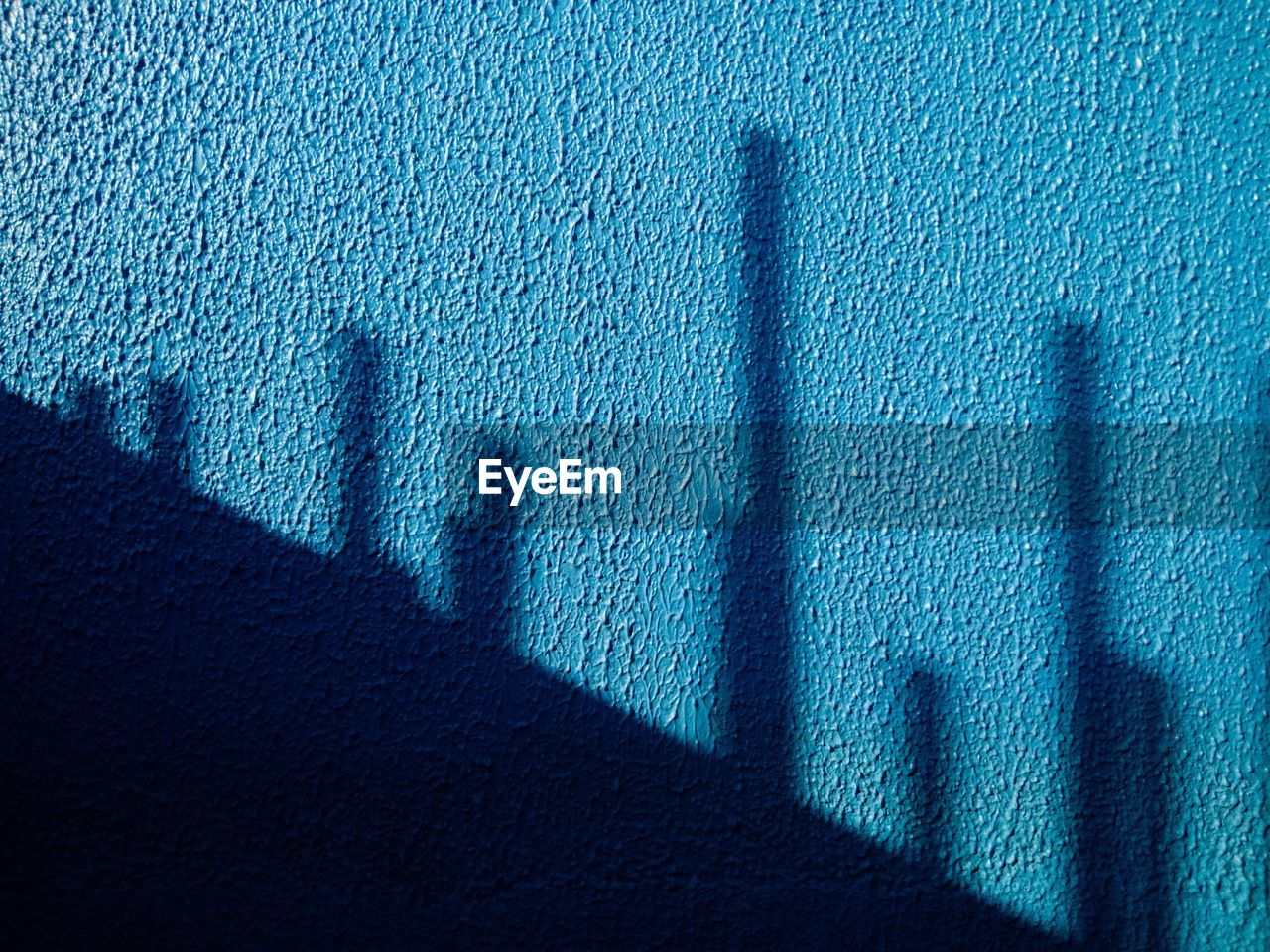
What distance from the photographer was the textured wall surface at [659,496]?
1.40 metres

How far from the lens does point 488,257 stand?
1.41 m

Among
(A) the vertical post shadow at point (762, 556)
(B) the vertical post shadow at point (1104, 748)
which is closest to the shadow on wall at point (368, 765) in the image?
(A) the vertical post shadow at point (762, 556)

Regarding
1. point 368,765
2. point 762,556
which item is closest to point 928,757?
point 762,556

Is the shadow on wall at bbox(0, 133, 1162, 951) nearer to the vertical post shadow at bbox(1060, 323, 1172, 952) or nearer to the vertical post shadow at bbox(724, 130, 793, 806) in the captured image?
the vertical post shadow at bbox(724, 130, 793, 806)

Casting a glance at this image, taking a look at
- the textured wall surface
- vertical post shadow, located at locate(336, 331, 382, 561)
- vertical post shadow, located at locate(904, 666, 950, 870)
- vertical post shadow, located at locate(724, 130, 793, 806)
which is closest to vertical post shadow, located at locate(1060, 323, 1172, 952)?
the textured wall surface

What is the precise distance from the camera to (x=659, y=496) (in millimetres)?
1420

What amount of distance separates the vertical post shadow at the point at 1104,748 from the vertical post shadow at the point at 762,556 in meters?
0.48

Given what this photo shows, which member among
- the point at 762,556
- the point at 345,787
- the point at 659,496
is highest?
the point at 659,496

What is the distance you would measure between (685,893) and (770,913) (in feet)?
0.49

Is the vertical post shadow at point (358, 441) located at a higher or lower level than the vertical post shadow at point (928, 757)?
higher

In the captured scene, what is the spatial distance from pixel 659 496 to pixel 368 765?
671mm

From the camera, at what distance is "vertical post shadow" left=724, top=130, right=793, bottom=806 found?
140 cm

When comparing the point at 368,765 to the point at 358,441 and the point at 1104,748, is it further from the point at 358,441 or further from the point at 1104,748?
the point at 1104,748

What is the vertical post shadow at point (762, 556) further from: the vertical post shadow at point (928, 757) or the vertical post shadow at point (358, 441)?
the vertical post shadow at point (358, 441)
